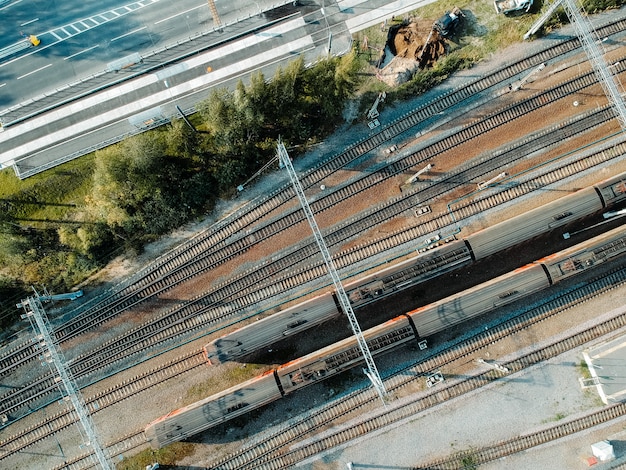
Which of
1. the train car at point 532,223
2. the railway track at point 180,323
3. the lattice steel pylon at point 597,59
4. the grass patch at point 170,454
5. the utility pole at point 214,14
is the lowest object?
the grass patch at point 170,454

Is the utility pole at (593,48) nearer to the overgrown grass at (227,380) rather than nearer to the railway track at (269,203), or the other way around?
the railway track at (269,203)

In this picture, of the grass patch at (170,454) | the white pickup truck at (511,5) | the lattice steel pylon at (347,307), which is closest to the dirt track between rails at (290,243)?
the grass patch at (170,454)

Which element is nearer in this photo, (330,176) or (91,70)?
(330,176)

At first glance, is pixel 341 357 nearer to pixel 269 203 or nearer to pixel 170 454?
pixel 269 203

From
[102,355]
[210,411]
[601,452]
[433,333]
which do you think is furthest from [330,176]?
[601,452]

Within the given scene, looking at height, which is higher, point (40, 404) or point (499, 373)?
point (40, 404)

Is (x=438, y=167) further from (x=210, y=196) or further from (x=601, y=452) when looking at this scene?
(x=601, y=452)

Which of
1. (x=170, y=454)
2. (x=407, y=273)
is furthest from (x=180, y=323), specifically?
(x=407, y=273)
